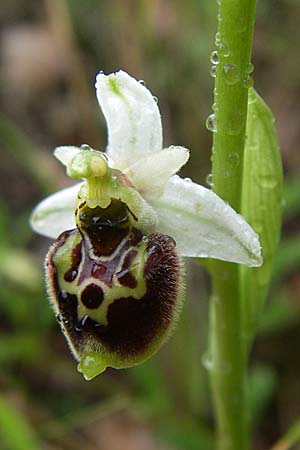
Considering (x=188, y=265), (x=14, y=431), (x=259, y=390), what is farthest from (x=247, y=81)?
(x=188, y=265)

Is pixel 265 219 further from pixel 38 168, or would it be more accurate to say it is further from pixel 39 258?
pixel 39 258

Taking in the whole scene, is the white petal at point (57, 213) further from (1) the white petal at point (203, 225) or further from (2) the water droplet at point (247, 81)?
(2) the water droplet at point (247, 81)

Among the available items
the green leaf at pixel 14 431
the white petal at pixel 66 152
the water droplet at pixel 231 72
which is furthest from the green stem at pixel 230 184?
the green leaf at pixel 14 431

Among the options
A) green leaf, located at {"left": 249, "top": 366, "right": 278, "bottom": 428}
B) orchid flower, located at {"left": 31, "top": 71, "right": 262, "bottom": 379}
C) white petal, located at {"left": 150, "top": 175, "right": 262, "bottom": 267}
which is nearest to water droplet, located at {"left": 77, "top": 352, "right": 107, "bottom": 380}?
orchid flower, located at {"left": 31, "top": 71, "right": 262, "bottom": 379}

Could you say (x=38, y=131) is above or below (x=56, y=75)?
below

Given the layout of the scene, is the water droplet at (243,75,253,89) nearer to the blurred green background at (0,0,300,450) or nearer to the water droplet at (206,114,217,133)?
the water droplet at (206,114,217,133)

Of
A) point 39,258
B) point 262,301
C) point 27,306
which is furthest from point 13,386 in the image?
point 262,301

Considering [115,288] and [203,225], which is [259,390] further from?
[115,288]
